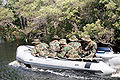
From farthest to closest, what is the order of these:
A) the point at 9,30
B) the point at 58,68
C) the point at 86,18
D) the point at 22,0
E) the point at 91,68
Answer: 1. the point at 9,30
2. the point at 22,0
3. the point at 86,18
4. the point at 58,68
5. the point at 91,68

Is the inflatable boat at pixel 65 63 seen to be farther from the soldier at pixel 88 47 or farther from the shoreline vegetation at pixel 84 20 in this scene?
the shoreline vegetation at pixel 84 20

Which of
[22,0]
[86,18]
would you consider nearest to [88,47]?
[86,18]

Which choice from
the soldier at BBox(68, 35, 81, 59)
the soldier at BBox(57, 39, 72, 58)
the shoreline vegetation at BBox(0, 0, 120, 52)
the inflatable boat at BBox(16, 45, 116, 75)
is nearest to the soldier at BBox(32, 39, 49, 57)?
the inflatable boat at BBox(16, 45, 116, 75)

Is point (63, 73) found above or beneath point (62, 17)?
beneath

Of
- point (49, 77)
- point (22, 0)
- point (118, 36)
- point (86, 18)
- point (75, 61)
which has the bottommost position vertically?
point (49, 77)

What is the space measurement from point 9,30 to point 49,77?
19.4 meters

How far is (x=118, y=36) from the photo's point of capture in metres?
15.1

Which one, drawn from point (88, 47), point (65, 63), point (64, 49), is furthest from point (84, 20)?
point (65, 63)

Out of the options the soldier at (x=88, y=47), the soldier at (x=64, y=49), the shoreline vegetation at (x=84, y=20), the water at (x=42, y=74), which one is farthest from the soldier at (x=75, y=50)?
the shoreline vegetation at (x=84, y=20)

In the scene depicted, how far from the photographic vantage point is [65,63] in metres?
11.6

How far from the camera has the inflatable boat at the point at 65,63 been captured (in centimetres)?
1088

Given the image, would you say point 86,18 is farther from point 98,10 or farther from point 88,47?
point 88,47

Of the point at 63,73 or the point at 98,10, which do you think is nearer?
the point at 63,73

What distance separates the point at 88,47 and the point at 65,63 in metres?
1.59
